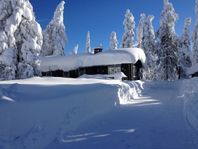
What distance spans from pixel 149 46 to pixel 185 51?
8375 mm

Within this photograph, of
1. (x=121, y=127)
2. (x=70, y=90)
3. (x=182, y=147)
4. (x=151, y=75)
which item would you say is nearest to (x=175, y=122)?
(x=121, y=127)

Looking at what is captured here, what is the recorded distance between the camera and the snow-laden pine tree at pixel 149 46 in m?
53.8

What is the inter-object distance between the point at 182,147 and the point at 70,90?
5417 mm

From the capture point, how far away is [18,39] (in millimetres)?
26125

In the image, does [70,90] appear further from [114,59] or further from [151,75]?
[151,75]

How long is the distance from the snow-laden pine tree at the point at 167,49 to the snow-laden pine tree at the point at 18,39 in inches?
1050

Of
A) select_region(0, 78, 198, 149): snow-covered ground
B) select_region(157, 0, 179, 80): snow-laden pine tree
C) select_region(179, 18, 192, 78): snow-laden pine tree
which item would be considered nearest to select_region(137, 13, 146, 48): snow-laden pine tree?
select_region(179, 18, 192, 78): snow-laden pine tree

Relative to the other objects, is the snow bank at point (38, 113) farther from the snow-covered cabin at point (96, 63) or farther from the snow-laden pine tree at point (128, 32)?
the snow-laden pine tree at point (128, 32)

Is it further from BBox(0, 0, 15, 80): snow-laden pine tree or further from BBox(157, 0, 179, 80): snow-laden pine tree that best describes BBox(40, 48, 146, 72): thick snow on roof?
BBox(0, 0, 15, 80): snow-laden pine tree

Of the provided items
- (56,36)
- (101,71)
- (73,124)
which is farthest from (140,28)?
(73,124)

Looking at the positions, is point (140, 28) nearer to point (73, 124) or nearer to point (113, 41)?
point (113, 41)

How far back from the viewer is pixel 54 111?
349 inches

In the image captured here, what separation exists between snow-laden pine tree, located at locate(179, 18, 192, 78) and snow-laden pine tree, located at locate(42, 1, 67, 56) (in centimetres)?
2267

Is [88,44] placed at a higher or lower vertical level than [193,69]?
higher
